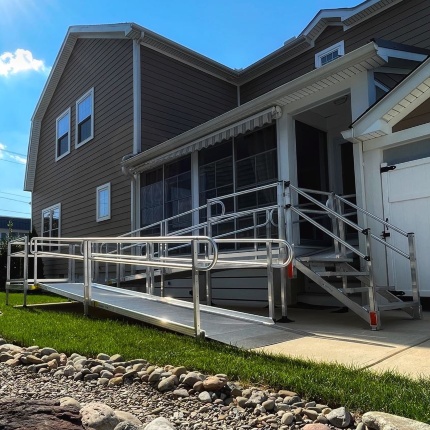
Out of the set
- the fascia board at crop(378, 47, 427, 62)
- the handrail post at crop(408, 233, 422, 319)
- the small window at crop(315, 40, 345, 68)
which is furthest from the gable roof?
the handrail post at crop(408, 233, 422, 319)

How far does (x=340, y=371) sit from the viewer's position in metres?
3.21

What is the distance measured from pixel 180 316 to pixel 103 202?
340 inches

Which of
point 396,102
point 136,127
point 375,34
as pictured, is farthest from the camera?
point 136,127

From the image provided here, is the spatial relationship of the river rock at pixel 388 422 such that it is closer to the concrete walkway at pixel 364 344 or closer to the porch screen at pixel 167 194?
the concrete walkway at pixel 364 344

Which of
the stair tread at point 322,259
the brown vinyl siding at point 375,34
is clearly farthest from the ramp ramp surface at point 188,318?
the brown vinyl siding at point 375,34

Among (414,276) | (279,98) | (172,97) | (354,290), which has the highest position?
(172,97)

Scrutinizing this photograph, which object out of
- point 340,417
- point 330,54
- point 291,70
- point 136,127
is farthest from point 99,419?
point 291,70

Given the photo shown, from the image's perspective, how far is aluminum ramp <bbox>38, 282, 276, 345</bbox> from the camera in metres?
4.56

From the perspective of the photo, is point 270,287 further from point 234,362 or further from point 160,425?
point 160,425

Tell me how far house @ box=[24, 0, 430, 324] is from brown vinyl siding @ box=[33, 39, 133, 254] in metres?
0.06

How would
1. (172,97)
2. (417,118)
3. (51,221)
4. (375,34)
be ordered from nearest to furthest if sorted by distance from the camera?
(417,118) < (375,34) < (172,97) < (51,221)

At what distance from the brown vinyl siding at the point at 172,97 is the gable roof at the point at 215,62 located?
0.25 meters

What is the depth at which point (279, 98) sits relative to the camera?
737 centimetres

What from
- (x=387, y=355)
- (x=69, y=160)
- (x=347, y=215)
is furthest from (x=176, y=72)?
(x=387, y=355)
